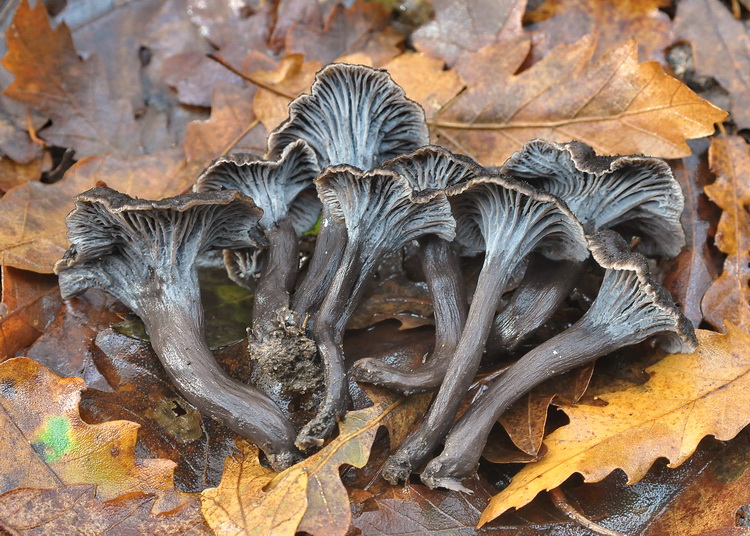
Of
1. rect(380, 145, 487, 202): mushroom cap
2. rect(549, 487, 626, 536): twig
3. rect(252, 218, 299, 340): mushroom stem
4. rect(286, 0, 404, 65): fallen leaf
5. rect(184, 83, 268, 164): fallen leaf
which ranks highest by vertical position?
rect(286, 0, 404, 65): fallen leaf

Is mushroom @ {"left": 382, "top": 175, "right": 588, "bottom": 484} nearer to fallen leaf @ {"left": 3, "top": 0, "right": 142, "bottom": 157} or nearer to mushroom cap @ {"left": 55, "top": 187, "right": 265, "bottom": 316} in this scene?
mushroom cap @ {"left": 55, "top": 187, "right": 265, "bottom": 316}

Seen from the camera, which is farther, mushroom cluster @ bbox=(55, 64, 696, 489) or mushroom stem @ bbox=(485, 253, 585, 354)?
mushroom stem @ bbox=(485, 253, 585, 354)

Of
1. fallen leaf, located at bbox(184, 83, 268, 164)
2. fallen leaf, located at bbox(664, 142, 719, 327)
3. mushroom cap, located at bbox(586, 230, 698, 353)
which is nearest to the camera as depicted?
mushroom cap, located at bbox(586, 230, 698, 353)

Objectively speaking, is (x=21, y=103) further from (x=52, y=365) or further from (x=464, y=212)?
(x=464, y=212)

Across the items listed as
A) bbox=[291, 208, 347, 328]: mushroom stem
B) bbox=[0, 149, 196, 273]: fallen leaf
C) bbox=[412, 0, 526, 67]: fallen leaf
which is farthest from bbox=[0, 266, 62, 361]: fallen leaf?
bbox=[412, 0, 526, 67]: fallen leaf

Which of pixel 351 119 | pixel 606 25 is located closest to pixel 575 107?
pixel 606 25

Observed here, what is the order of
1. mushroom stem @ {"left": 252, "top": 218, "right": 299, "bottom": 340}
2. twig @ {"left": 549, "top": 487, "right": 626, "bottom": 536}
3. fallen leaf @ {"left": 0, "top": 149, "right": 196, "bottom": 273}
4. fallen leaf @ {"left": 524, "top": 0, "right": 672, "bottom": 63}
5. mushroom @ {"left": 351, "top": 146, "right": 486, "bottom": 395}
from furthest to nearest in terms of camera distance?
fallen leaf @ {"left": 524, "top": 0, "right": 672, "bottom": 63}, fallen leaf @ {"left": 0, "top": 149, "right": 196, "bottom": 273}, mushroom stem @ {"left": 252, "top": 218, "right": 299, "bottom": 340}, mushroom @ {"left": 351, "top": 146, "right": 486, "bottom": 395}, twig @ {"left": 549, "top": 487, "right": 626, "bottom": 536}

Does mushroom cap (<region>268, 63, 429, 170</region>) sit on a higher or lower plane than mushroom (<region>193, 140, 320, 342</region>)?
higher
